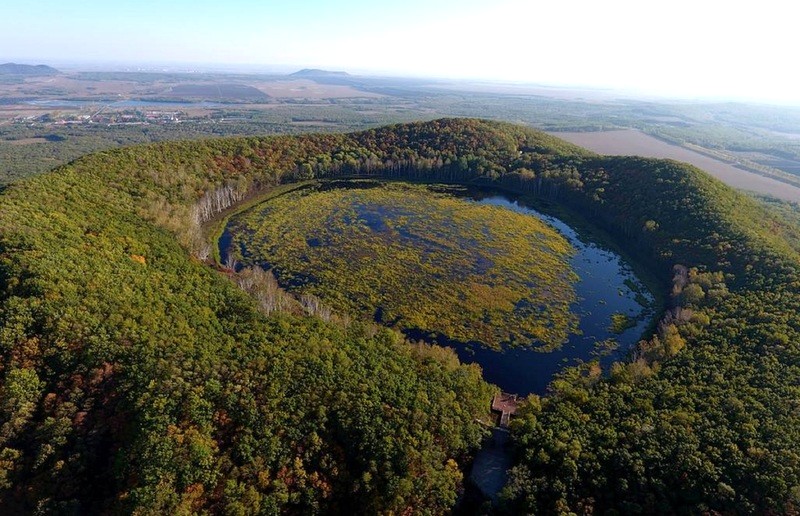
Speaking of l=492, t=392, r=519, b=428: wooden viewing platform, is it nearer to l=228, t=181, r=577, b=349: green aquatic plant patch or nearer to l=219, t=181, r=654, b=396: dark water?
l=219, t=181, r=654, b=396: dark water

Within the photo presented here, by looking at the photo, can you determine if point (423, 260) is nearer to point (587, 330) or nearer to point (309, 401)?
point (587, 330)

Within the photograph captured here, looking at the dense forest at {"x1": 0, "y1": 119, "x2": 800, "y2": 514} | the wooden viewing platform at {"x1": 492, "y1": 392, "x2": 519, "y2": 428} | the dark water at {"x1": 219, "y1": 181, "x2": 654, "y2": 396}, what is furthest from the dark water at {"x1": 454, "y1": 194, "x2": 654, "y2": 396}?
the dense forest at {"x1": 0, "y1": 119, "x2": 800, "y2": 514}

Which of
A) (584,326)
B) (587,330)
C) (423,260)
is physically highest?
(423,260)

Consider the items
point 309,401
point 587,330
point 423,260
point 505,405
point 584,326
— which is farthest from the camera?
point 423,260

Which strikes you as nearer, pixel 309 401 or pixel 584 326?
pixel 309 401

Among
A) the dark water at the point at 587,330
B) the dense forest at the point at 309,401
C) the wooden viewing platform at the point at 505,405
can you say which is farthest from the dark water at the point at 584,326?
the dense forest at the point at 309,401

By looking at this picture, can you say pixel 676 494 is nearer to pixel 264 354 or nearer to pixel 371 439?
pixel 371 439

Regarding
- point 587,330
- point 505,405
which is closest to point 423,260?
point 587,330

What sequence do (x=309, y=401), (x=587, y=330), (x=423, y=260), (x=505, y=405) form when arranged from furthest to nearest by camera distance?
(x=423, y=260), (x=587, y=330), (x=505, y=405), (x=309, y=401)
